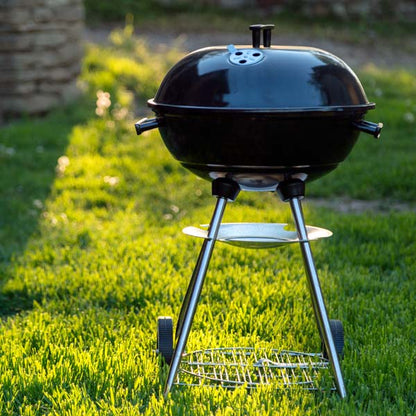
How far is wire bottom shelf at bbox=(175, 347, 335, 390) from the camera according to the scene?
2482 mm

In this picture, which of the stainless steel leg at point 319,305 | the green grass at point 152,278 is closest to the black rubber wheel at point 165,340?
the green grass at point 152,278

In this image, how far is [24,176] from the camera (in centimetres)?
540

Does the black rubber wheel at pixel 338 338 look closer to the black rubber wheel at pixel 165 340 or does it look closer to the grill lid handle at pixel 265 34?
the black rubber wheel at pixel 165 340

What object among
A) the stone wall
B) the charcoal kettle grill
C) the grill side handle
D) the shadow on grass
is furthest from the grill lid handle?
the stone wall

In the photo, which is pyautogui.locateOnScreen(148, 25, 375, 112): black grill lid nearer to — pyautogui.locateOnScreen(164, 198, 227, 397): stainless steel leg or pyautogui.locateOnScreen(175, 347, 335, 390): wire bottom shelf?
pyautogui.locateOnScreen(164, 198, 227, 397): stainless steel leg

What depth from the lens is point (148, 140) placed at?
632 centimetres

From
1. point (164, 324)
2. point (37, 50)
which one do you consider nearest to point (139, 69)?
point (37, 50)

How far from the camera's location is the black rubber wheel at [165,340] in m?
2.62

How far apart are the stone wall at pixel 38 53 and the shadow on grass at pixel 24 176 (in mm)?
168

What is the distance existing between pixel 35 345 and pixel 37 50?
431cm

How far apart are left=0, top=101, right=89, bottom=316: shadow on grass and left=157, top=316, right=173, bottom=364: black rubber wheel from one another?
970mm

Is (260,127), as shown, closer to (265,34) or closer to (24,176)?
(265,34)

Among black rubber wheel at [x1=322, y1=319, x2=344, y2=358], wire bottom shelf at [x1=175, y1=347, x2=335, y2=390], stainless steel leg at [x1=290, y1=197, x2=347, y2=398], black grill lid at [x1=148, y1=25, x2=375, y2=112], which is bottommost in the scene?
wire bottom shelf at [x1=175, y1=347, x2=335, y2=390]

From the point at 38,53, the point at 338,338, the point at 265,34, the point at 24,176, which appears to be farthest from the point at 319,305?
the point at 38,53
